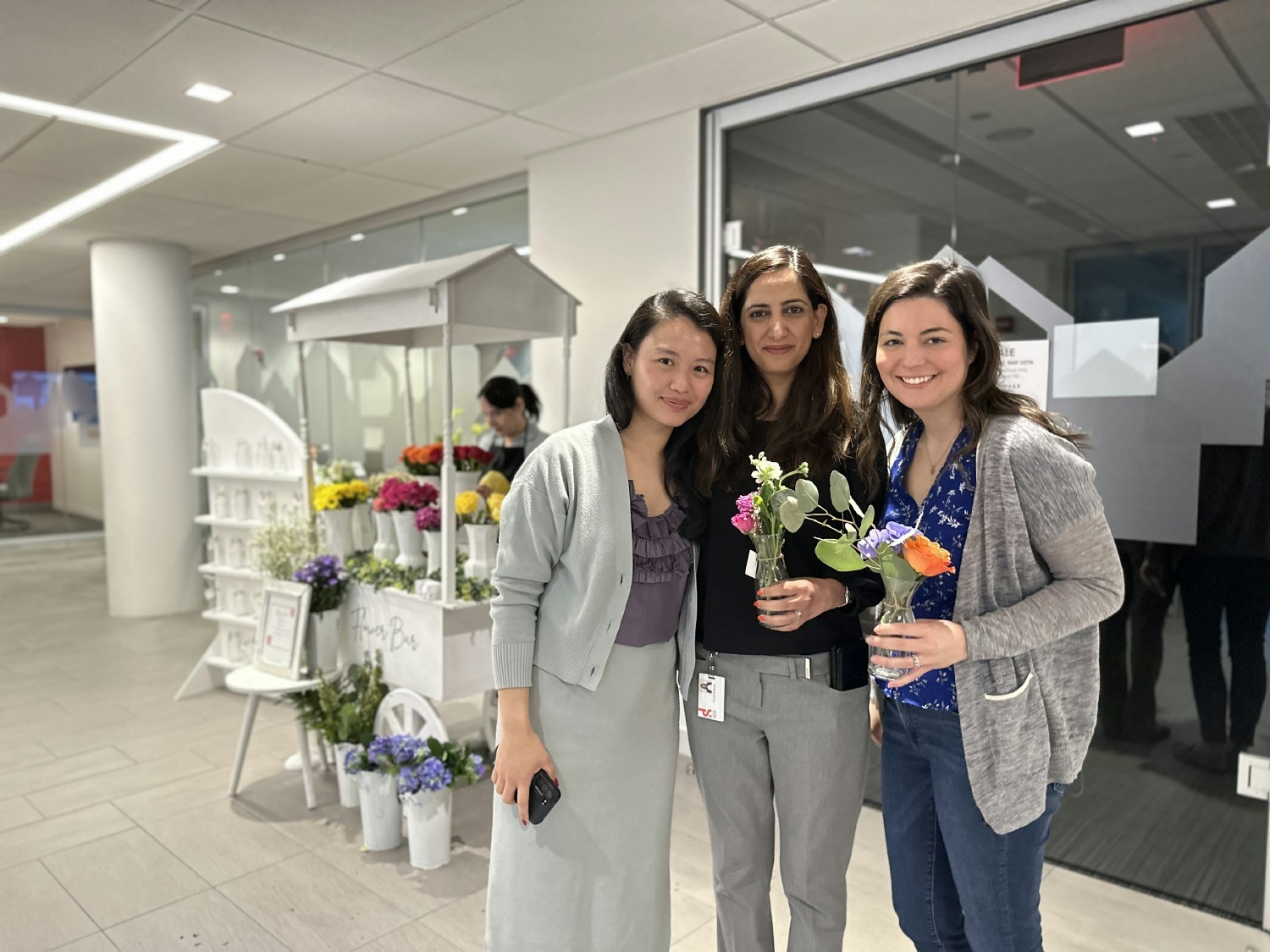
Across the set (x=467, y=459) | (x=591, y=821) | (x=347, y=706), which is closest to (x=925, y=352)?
(x=591, y=821)

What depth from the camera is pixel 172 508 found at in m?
6.35

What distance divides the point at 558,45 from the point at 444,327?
98cm

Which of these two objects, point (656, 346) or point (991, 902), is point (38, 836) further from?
point (991, 902)

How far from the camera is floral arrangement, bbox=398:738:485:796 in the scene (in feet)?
8.66

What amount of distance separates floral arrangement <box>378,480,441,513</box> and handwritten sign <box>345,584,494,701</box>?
292 millimetres

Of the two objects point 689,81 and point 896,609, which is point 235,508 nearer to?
point 689,81

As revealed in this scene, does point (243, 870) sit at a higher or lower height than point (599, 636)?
lower

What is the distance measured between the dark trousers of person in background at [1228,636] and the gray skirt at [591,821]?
1.76 metres

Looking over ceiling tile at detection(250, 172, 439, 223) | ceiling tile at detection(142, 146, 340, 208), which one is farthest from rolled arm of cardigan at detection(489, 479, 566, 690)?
ceiling tile at detection(250, 172, 439, 223)

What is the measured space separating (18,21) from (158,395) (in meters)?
4.01

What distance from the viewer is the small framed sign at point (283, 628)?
3.17m

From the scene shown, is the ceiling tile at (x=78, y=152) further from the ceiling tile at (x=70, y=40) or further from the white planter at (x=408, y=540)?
the white planter at (x=408, y=540)

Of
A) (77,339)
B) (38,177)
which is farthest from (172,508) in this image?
(77,339)

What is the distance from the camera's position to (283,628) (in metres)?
3.23
